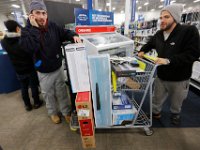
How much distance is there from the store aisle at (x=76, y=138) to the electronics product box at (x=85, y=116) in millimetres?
183

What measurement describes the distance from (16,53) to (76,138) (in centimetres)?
182

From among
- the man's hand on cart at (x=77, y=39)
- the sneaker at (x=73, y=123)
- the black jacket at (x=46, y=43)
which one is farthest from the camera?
the sneaker at (x=73, y=123)

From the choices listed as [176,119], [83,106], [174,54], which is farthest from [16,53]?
[176,119]

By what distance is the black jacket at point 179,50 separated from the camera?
5.31 ft

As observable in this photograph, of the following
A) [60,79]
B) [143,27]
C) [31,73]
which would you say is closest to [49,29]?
[60,79]

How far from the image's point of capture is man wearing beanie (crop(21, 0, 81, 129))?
157 cm

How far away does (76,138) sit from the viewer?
1979 mm

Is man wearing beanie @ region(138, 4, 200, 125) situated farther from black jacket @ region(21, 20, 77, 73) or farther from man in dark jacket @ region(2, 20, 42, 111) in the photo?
man in dark jacket @ region(2, 20, 42, 111)

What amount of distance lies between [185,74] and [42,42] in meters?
1.98

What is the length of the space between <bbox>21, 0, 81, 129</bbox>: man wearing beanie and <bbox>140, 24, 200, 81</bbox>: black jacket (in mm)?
1178

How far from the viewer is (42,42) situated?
5.61ft

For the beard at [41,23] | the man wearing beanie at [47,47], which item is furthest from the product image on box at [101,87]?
the beard at [41,23]

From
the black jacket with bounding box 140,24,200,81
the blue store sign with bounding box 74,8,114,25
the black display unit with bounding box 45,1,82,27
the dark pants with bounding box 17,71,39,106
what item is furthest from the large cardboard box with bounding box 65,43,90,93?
the dark pants with bounding box 17,71,39,106

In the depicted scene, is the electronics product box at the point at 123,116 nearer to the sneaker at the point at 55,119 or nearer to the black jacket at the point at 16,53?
the sneaker at the point at 55,119
